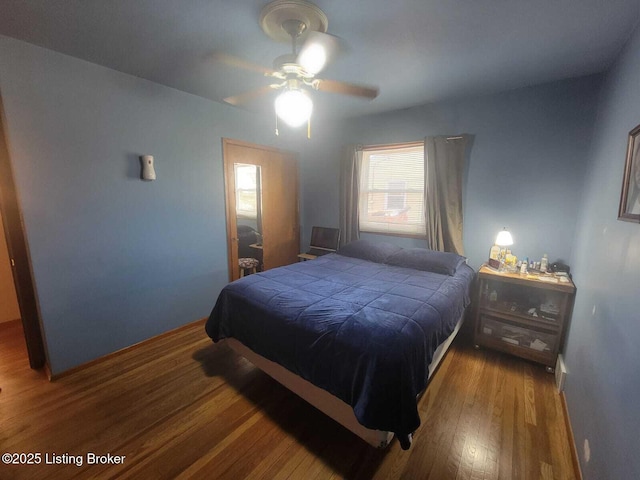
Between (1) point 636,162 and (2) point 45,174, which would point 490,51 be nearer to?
(1) point 636,162

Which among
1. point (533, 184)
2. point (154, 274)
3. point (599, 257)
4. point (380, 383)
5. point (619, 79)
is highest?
point (619, 79)

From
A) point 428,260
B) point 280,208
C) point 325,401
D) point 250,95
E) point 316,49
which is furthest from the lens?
point 280,208

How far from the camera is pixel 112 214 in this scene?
2.32 meters

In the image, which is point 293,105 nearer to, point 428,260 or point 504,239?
point 428,260

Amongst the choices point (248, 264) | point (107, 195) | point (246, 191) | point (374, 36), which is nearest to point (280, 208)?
point (246, 191)

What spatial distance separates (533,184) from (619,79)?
927mm

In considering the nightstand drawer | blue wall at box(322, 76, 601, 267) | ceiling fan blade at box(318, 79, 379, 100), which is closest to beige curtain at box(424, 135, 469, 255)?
blue wall at box(322, 76, 601, 267)

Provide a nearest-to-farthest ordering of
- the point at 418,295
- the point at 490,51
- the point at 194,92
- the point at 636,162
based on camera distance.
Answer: the point at 636,162, the point at 490,51, the point at 418,295, the point at 194,92

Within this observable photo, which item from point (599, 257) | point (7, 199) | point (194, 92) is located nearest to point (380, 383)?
point (599, 257)

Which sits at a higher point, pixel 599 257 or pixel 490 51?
pixel 490 51

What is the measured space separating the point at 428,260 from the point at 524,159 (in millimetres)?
1288

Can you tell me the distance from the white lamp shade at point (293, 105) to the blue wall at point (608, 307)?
1725mm

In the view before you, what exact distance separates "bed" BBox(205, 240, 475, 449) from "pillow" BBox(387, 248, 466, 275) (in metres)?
0.01

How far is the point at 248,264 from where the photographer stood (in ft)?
11.8
